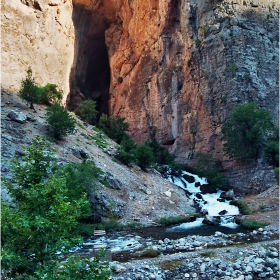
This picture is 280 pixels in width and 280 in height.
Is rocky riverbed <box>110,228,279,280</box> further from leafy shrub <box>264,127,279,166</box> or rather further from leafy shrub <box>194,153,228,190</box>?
leafy shrub <box>194,153,228,190</box>

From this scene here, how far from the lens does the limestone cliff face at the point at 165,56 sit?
31.4m

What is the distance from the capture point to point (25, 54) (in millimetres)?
30578

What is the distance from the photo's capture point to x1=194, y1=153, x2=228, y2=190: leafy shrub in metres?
28.0

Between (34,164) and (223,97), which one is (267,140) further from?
(34,164)

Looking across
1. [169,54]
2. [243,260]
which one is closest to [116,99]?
[169,54]

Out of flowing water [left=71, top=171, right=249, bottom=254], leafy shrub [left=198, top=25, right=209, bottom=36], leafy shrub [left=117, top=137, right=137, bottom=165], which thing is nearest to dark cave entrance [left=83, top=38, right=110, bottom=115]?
leafy shrub [left=198, top=25, right=209, bottom=36]

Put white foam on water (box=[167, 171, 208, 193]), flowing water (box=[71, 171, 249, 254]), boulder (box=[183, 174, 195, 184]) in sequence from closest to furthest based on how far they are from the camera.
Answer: flowing water (box=[71, 171, 249, 254]) → white foam on water (box=[167, 171, 208, 193]) → boulder (box=[183, 174, 195, 184])

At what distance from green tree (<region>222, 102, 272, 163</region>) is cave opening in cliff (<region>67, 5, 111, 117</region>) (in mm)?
21272

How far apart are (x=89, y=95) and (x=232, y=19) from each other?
2297 centimetres

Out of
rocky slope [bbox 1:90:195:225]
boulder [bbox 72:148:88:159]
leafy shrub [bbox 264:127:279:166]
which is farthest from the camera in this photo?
leafy shrub [bbox 264:127:279:166]

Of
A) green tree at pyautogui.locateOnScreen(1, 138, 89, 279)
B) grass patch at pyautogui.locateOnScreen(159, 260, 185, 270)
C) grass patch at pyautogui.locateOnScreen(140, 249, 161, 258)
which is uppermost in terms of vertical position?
green tree at pyautogui.locateOnScreen(1, 138, 89, 279)

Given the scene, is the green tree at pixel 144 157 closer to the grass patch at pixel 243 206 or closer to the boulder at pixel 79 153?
the boulder at pixel 79 153

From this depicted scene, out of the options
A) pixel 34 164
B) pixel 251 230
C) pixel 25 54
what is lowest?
pixel 251 230

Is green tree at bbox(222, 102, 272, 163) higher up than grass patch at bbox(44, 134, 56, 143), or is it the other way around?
green tree at bbox(222, 102, 272, 163)
